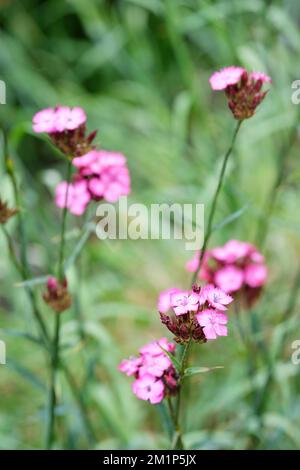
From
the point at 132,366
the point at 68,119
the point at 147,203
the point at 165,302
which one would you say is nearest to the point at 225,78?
the point at 68,119

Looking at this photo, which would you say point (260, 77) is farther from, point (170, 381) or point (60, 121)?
point (170, 381)

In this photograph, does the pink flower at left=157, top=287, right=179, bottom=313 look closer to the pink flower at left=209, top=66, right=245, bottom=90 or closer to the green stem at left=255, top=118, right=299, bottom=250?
the pink flower at left=209, top=66, right=245, bottom=90

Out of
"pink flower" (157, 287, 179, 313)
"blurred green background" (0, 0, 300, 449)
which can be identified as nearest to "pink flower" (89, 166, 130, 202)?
"blurred green background" (0, 0, 300, 449)

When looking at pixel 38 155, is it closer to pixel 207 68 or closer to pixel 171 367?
pixel 207 68

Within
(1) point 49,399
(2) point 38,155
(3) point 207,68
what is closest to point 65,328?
(1) point 49,399

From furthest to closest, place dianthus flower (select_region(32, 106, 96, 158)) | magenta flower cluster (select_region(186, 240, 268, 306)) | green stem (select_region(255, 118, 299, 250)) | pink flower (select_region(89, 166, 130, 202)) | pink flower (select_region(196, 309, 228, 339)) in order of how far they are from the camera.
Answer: green stem (select_region(255, 118, 299, 250)) < magenta flower cluster (select_region(186, 240, 268, 306)) < pink flower (select_region(89, 166, 130, 202)) < dianthus flower (select_region(32, 106, 96, 158)) < pink flower (select_region(196, 309, 228, 339))
